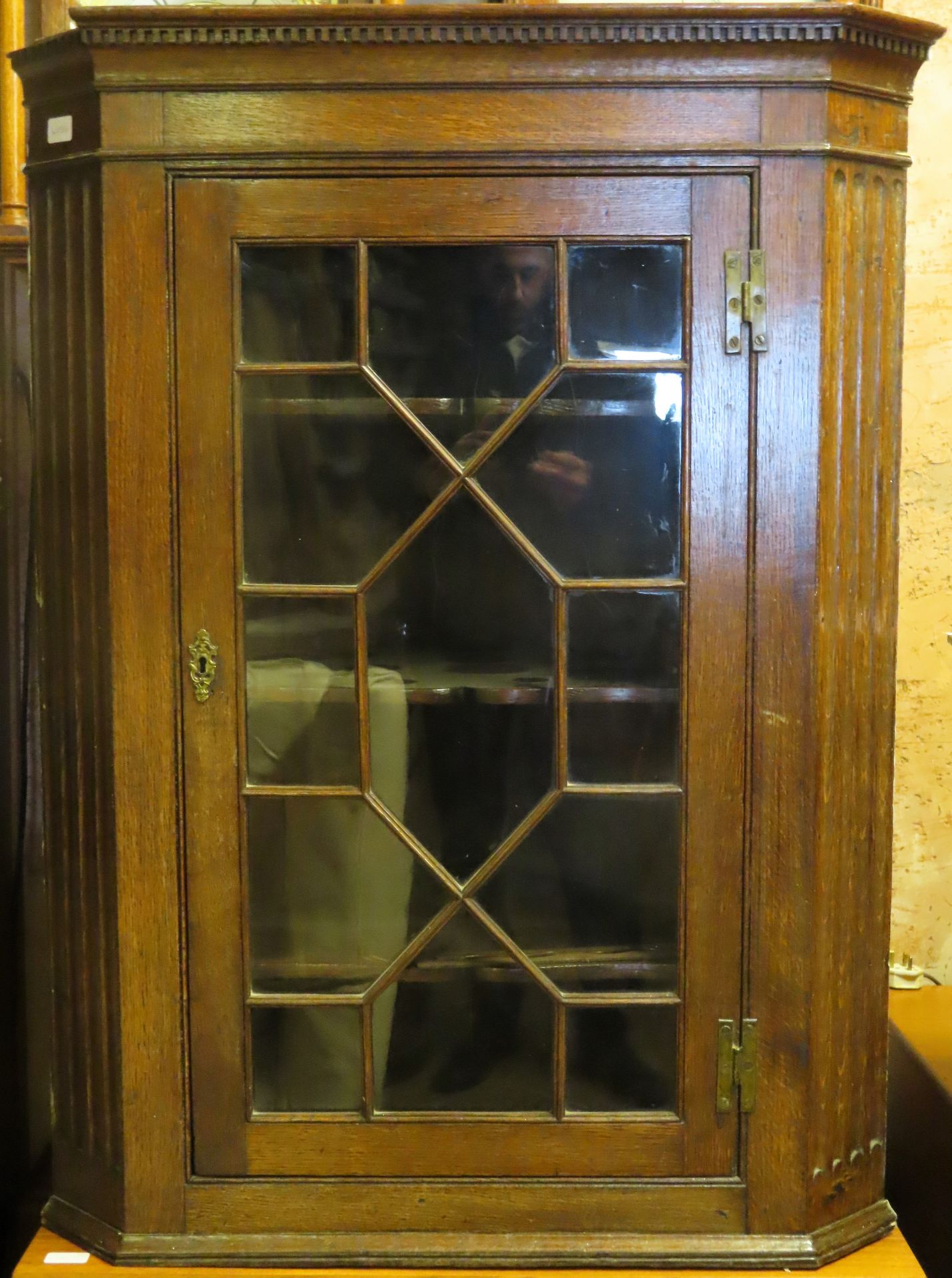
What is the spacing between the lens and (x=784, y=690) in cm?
133

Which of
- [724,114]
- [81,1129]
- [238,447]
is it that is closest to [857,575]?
[724,114]

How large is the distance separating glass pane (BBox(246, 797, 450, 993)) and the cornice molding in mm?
789

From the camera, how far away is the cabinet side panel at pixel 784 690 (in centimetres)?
129

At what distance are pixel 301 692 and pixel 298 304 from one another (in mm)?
411

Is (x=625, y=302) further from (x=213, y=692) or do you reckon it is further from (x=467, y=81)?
(x=213, y=692)

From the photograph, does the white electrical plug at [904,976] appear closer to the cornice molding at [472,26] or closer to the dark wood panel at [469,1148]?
the dark wood panel at [469,1148]

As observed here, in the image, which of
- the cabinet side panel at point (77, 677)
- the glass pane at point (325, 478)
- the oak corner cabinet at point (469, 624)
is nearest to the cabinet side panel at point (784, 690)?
the oak corner cabinet at point (469, 624)

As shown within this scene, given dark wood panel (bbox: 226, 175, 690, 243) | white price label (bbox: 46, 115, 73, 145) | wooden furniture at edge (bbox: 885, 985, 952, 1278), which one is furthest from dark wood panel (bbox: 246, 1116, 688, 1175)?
white price label (bbox: 46, 115, 73, 145)

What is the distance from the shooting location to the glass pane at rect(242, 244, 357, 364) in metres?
1.31

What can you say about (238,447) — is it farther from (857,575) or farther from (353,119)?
(857,575)

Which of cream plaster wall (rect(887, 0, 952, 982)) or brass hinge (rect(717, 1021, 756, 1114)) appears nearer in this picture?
brass hinge (rect(717, 1021, 756, 1114))

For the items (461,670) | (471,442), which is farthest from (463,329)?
(461,670)

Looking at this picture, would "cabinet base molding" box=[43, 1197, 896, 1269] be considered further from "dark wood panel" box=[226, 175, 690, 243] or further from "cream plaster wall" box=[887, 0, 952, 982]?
"dark wood panel" box=[226, 175, 690, 243]

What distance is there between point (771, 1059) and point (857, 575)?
0.53m
